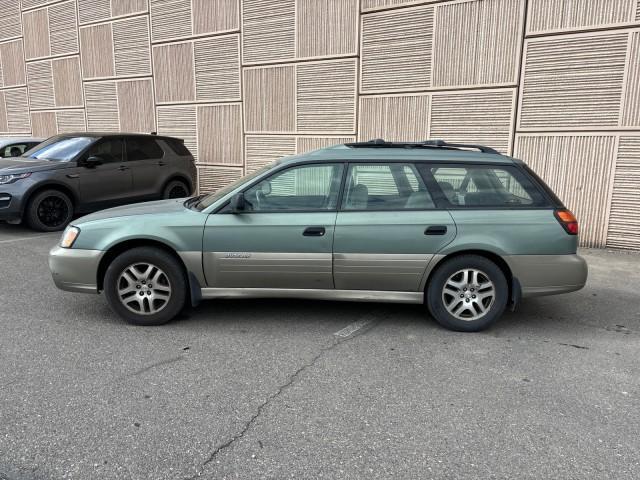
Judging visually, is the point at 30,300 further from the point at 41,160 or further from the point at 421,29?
the point at 421,29

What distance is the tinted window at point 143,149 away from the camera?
950cm

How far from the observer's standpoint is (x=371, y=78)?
922cm

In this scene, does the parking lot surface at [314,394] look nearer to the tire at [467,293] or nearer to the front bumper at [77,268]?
the tire at [467,293]

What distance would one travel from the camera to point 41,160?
885 centimetres

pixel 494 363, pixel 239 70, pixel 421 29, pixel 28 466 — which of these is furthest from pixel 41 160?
pixel 494 363

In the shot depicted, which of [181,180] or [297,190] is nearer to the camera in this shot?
[297,190]

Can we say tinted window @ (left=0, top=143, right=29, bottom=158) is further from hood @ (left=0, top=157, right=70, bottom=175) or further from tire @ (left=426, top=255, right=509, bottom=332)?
tire @ (left=426, top=255, right=509, bottom=332)

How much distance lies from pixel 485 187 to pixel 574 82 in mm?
4229

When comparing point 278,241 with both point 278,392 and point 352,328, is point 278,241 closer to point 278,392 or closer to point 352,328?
point 352,328

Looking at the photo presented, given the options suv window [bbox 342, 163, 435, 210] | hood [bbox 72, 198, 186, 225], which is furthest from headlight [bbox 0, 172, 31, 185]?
suv window [bbox 342, 163, 435, 210]

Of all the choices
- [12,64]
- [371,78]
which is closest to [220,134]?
[371,78]

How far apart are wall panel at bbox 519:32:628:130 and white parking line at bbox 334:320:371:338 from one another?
16.5 feet

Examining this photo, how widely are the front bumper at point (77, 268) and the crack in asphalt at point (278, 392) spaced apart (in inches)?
82.3

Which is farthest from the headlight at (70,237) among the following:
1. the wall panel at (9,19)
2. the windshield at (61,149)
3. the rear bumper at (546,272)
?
the wall panel at (9,19)
